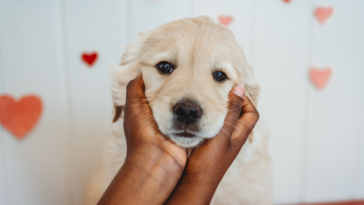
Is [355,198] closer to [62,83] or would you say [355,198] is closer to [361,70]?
[361,70]

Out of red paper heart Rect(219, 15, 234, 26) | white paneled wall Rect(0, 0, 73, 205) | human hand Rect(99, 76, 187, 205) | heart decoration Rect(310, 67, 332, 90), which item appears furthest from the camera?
heart decoration Rect(310, 67, 332, 90)

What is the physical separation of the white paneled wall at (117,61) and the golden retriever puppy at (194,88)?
284mm

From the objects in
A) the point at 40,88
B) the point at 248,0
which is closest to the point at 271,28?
the point at 248,0

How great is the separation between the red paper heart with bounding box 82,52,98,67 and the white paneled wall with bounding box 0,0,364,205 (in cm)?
2

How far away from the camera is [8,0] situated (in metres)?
1.34

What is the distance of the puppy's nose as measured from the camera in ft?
2.74

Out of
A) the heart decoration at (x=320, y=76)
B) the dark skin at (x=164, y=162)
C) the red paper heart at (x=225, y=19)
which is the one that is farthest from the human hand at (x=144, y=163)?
the heart decoration at (x=320, y=76)

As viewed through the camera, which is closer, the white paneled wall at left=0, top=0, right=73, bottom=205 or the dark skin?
the dark skin

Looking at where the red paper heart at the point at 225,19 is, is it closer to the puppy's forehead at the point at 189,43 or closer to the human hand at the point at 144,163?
the puppy's forehead at the point at 189,43

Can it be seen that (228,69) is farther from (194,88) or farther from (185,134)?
(185,134)

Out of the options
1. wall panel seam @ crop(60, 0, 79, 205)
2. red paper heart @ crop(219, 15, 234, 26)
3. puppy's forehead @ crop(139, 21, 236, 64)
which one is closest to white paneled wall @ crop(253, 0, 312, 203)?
red paper heart @ crop(219, 15, 234, 26)

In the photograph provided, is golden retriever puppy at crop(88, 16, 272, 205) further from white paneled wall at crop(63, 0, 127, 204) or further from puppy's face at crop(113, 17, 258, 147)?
white paneled wall at crop(63, 0, 127, 204)

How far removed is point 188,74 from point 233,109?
0.21 m

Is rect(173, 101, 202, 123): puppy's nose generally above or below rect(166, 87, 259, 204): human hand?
above
